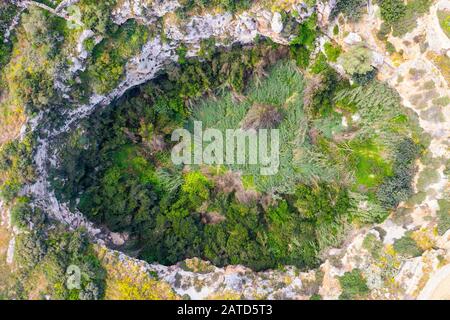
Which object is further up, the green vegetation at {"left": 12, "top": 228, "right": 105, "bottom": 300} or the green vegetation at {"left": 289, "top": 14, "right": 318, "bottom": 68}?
the green vegetation at {"left": 289, "top": 14, "right": 318, "bottom": 68}

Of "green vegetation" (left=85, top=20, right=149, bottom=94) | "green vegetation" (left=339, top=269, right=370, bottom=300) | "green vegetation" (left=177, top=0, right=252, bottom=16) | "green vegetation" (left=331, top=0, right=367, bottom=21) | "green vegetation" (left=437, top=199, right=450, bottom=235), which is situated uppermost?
"green vegetation" (left=331, top=0, right=367, bottom=21)

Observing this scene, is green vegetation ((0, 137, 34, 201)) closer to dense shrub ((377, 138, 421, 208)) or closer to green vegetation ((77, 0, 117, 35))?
green vegetation ((77, 0, 117, 35))

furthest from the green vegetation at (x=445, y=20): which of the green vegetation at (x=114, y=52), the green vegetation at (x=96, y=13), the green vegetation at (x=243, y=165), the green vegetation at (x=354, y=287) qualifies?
the green vegetation at (x=96, y=13)

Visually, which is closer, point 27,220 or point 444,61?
point 27,220

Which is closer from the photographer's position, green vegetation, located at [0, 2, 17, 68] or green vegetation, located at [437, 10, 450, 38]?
green vegetation, located at [0, 2, 17, 68]

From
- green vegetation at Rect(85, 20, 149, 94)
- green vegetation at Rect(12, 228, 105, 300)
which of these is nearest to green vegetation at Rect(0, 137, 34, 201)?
green vegetation at Rect(12, 228, 105, 300)

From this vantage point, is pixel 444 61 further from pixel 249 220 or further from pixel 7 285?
pixel 7 285

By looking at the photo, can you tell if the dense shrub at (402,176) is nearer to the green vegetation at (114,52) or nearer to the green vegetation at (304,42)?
the green vegetation at (304,42)

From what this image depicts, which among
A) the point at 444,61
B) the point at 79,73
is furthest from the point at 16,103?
the point at 444,61
